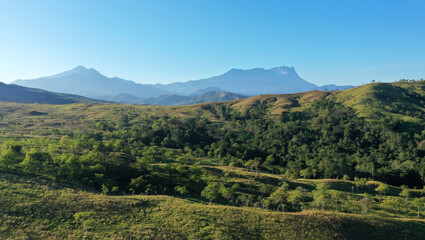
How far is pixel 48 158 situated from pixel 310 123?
165m

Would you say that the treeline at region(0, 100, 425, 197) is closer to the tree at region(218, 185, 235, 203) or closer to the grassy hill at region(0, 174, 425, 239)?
the tree at region(218, 185, 235, 203)

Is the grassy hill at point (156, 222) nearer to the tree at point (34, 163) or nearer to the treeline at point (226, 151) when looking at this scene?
Result: the tree at point (34, 163)

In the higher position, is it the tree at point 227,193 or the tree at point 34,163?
the tree at point 34,163

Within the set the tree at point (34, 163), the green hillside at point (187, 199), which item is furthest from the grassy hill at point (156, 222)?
the tree at point (34, 163)

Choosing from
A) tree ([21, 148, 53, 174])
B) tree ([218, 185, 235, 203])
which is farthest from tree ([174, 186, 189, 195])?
tree ([21, 148, 53, 174])

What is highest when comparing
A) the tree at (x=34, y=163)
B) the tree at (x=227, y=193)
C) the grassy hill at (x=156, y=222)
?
the tree at (x=34, y=163)

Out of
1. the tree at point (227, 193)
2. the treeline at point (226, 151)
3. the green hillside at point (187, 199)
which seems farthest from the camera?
the treeline at point (226, 151)

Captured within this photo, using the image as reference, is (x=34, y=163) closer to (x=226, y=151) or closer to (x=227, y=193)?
(x=227, y=193)

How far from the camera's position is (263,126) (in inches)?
6550

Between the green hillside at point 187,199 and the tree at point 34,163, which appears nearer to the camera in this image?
the green hillside at point 187,199

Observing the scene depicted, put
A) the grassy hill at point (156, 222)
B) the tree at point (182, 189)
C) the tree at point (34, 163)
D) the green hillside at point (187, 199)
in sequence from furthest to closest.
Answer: the tree at point (34, 163) < the tree at point (182, 189) < the green hillside at point (187, 199) < the grassy hill at point (156, 222)

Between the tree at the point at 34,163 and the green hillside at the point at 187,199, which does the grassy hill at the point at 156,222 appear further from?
the tree at the point at 34,163

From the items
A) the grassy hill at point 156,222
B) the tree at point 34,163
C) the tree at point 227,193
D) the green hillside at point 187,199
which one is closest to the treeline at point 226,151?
the tree at point 34,163

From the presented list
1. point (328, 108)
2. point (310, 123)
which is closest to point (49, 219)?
point (310, 123)
